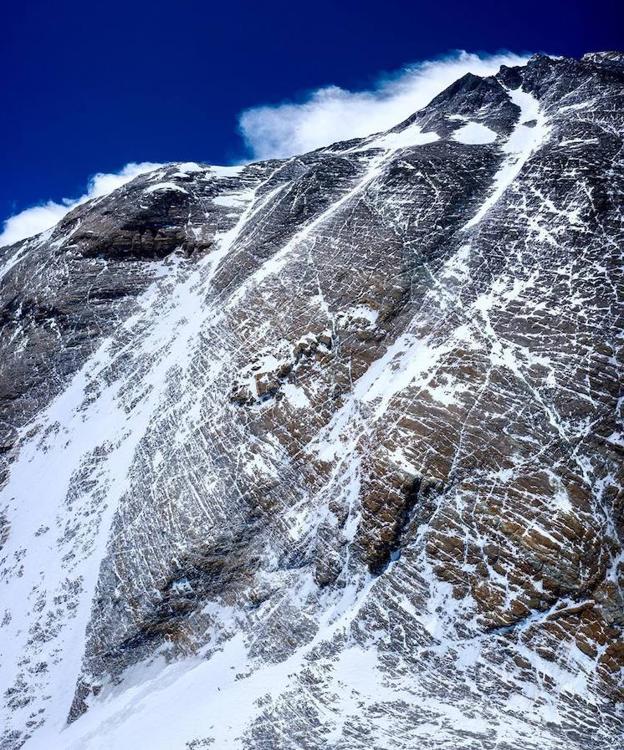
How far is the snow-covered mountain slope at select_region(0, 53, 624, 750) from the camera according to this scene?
2084 centimetres

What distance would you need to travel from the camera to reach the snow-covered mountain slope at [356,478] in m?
20.8

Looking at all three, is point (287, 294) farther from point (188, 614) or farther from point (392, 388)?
point (188, 614)

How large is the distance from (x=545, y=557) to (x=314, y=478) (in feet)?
40.0

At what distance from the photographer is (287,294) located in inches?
1486

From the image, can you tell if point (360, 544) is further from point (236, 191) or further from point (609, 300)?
point (236, 191)

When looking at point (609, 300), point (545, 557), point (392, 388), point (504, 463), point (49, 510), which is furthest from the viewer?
point (49, 510)

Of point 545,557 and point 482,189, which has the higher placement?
point 482,189

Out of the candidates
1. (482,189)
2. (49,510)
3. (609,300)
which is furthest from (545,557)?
(49,510)

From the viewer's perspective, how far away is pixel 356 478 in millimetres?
26703

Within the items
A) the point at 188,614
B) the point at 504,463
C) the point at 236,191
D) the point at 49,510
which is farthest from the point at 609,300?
the point at 236,191

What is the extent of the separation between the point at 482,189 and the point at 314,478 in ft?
87.9

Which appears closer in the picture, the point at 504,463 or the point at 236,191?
the point at 504,463

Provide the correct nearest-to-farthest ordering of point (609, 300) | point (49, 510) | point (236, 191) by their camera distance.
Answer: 1. point (609, 300)
2. point (49, 510)
3. point (236, 191)

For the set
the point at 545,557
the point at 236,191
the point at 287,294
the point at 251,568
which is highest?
the point at 236,191
